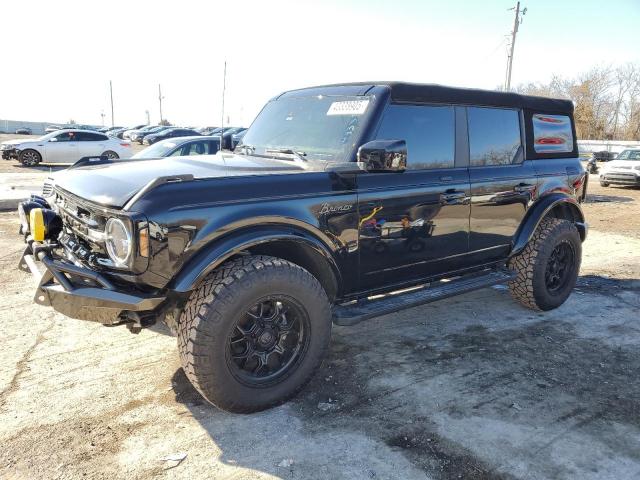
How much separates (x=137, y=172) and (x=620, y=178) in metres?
19.0

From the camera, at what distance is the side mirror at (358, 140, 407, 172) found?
3264 millimetres

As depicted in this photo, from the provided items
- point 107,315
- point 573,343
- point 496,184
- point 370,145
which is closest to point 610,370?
point 573,343

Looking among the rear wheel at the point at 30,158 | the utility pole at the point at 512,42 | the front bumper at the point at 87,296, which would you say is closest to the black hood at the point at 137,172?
the front bumper at the point at 87,296

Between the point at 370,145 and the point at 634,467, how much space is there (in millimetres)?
2317

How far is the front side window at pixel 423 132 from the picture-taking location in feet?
12.4

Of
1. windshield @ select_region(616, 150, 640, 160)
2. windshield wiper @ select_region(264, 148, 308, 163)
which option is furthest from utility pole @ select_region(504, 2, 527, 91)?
windshield wiper @ select_region(264, 148, 308, 163)

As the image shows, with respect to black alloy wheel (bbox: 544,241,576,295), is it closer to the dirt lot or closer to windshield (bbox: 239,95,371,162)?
the dirt lot

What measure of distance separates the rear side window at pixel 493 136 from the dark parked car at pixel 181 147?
20.1ft

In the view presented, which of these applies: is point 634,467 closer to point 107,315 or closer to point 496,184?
point 496,184

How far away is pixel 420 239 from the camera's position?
12.8 feet

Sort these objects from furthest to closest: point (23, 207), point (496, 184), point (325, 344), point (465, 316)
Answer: point (465, 316)
point (496, 184)
point (23, 207)
point (325, 344)

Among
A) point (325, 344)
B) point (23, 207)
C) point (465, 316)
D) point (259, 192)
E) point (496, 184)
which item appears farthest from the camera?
point (465, 316)

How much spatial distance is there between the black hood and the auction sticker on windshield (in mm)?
538

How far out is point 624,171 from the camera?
59.4 ft
